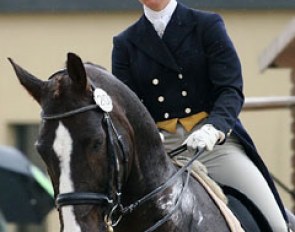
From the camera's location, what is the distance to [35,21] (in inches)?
603

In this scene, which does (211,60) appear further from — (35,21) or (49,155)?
(35,21)

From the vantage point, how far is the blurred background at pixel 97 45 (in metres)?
14.8

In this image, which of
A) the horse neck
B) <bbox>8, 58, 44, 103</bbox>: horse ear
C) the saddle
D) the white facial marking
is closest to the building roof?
the saddle

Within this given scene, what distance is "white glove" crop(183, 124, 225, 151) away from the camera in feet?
17.1

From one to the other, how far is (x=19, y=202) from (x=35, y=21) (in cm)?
258

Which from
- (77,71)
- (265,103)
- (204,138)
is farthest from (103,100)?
(265,103)

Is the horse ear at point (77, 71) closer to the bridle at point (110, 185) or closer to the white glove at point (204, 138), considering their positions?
the bridle at point (110, 185)

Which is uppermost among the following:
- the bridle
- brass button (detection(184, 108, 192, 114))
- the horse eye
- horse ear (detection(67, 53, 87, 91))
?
horse ear (detection(67, 53, 87, 91))

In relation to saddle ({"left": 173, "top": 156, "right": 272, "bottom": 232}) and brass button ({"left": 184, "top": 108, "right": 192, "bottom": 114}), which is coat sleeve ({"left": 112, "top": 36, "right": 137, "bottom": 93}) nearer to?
brass button ({"left": 184, "top": 108, "right": 192, "bottom": 114})

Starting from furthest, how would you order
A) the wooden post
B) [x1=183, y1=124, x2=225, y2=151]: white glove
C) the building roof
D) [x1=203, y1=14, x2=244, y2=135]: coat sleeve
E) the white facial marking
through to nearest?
the building roof
the wooden post
[x1=203, y1=14, x2=244, y2=135]: coat sleeve
[x1=183, y1=124, x2=225, y2=151]: white glove
the white facial marking

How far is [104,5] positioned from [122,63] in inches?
371

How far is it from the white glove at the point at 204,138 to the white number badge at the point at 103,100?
0.64 m

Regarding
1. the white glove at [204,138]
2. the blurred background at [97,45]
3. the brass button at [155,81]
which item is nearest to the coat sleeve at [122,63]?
the brass button at [155,81]

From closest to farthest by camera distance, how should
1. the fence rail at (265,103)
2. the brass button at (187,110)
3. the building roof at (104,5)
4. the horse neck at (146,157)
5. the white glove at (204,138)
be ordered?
the horse neck at (146,157)
the white glove at (204,138)
the brass button at (187,110)
the fence rail at (265,103)
the building roof at (104,5)
